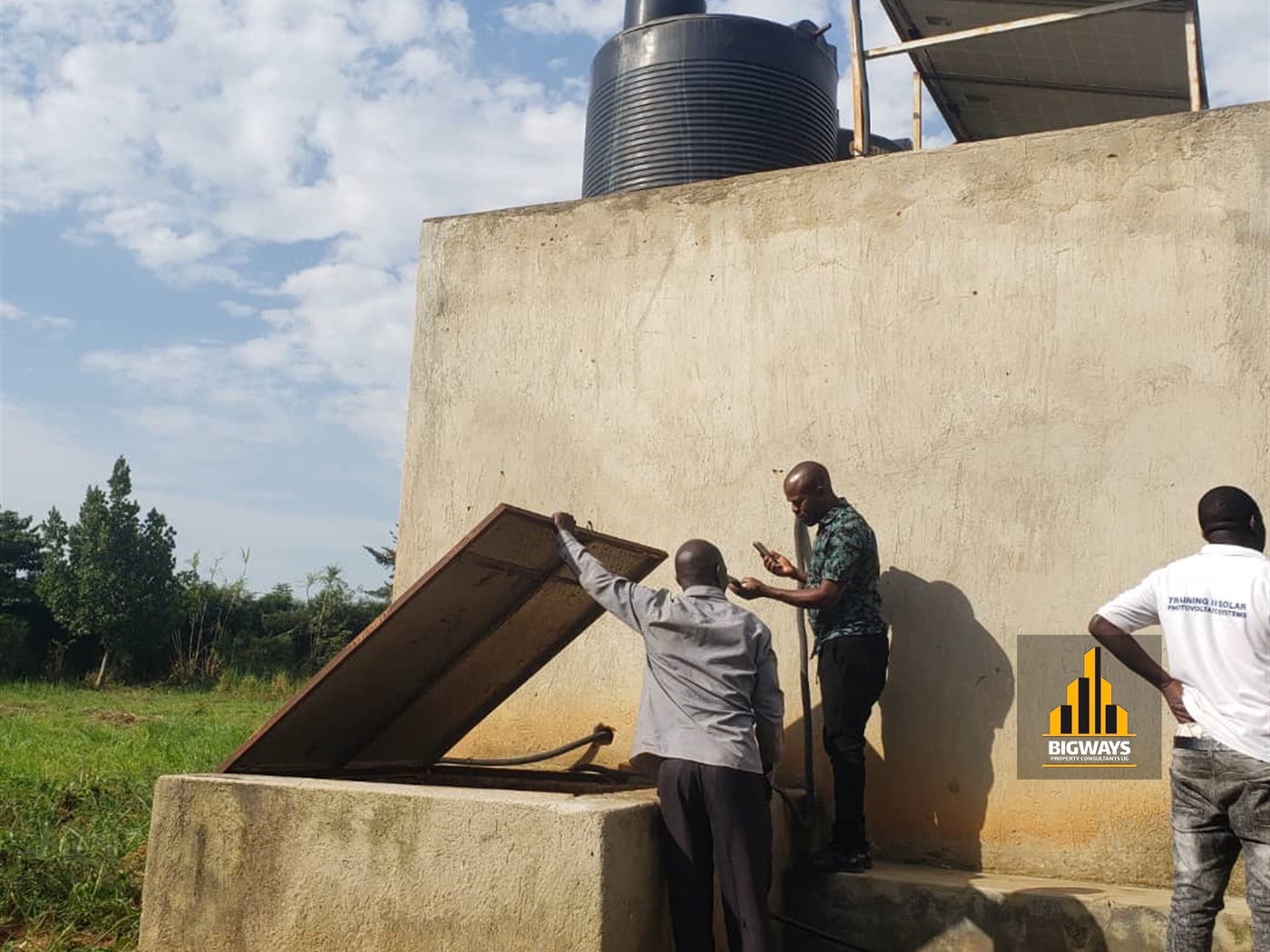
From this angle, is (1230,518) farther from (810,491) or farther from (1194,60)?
(1194,60)

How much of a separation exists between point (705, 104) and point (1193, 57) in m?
2.52

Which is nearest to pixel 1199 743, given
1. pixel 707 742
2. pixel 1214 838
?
pixel 1214 838

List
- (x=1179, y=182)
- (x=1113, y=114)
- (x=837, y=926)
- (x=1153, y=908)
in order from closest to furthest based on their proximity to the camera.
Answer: (x=1153, y=908)
(x=837, y=926)
(x=1179, y=182)
(x=1113, y=114)

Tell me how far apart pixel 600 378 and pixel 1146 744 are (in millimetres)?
2882

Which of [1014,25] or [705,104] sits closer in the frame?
[1014,25]

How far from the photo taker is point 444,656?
16.2 ft

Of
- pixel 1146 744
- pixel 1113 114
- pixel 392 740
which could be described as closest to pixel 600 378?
pixel 392 740

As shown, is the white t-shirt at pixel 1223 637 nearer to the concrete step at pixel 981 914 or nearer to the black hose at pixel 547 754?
the concrete step at pixel 981 914

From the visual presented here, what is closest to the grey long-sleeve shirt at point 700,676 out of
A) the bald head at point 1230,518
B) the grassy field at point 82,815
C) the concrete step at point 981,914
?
the concrete step at point 981,914

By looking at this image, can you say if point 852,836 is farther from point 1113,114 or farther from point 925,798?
point 1113,114

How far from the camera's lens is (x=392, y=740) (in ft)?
17.3

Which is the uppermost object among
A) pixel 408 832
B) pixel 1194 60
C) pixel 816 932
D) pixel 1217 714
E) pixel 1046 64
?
pixel 1046 64

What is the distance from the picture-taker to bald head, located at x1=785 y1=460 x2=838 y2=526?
4.90 meters

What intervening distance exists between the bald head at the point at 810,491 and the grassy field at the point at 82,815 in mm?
3103
